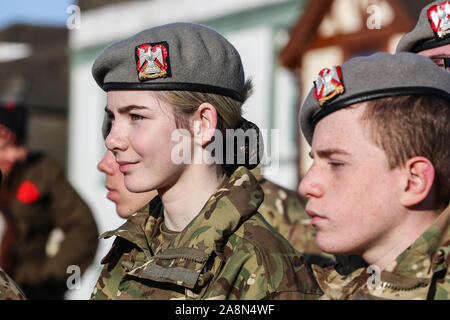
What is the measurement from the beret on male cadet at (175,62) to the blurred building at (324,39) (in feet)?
26.8

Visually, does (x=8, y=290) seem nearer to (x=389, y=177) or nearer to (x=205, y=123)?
(x=205, y=123)

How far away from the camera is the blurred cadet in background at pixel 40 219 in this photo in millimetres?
6660

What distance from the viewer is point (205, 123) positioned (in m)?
3.04

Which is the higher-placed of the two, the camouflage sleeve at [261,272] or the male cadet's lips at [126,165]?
the male cadet's lips at [126,165]

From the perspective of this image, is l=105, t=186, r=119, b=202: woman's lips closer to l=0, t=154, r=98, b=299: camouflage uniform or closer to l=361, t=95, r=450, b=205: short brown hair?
l=361, t=95, r=450, b=205: short brown hair

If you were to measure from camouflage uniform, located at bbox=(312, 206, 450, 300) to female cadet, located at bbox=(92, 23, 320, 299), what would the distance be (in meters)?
0.41

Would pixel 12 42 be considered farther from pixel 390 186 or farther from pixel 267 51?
pixel 390 186

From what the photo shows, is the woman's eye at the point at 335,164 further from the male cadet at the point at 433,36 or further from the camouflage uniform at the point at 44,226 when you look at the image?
the camouflage uniform at the point at 44,226

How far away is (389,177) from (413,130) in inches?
6.4

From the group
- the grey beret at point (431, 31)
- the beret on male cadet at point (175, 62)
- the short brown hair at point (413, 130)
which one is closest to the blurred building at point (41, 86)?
the beret on male cadet at point (175, 62)

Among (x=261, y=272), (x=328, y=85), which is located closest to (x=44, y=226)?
(x=261, y=272)

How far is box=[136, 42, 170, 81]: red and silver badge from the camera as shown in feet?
9.66

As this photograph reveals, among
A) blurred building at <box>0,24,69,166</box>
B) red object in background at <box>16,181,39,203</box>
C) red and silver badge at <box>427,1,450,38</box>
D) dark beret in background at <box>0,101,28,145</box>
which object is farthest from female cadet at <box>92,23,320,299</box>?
blurred building at <box>0,24,69,166</box>
